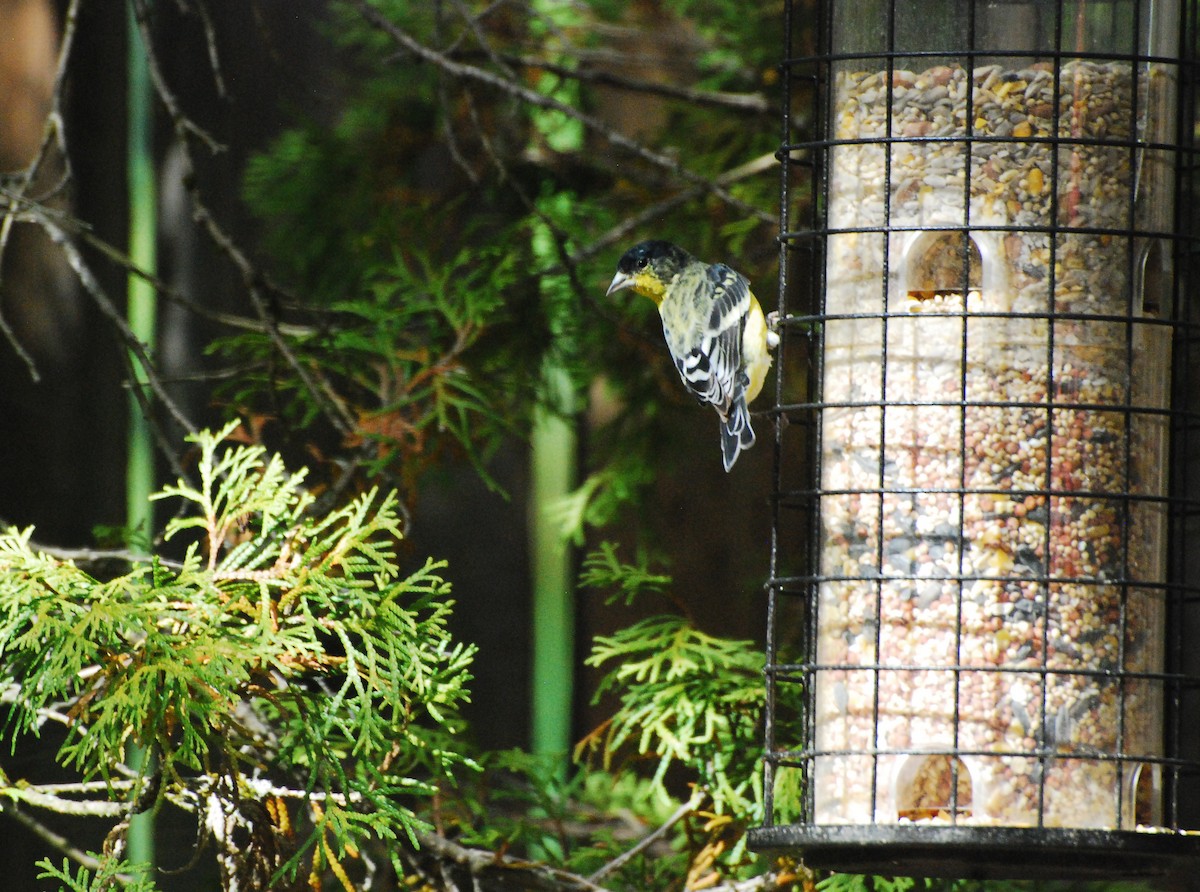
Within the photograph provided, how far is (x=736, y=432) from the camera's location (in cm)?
380

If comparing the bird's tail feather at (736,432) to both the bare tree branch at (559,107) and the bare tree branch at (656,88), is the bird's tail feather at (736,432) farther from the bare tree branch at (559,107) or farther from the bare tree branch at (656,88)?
the bare tree branch at (656,88)

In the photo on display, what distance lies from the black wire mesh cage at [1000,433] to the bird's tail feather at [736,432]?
1.34 feet

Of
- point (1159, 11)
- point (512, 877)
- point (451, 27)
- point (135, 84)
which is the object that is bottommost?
point (512, 877)

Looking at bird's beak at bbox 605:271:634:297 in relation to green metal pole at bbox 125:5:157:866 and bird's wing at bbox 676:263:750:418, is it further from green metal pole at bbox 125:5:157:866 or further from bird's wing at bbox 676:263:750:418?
green metal pole at bbox 125:5:157:866

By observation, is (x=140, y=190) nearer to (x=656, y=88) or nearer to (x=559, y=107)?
(x=656, y=88)

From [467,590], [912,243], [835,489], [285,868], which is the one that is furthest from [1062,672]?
[467,590]

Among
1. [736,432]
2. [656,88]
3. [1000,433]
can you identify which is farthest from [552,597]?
[1000,433]

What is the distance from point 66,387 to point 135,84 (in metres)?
1.09

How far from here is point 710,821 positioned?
12.6ft

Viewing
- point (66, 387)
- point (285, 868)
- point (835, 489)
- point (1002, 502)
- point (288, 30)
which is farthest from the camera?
point (288, 30)

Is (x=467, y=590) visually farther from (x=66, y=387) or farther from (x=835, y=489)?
Answer: (x=835, y=489)

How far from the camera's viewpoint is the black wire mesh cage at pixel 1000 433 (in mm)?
3055

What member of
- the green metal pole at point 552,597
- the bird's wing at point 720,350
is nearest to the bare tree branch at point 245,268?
the bird's wing at point 720,350

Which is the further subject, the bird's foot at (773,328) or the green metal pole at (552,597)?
the green metal pole at (552,597)
